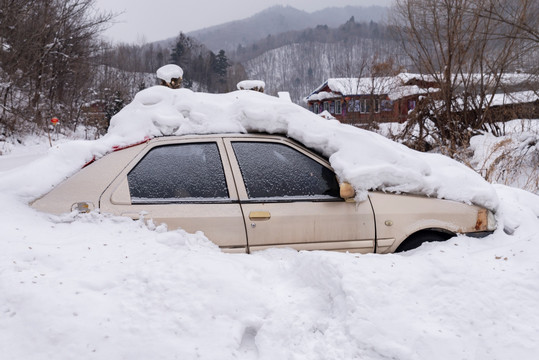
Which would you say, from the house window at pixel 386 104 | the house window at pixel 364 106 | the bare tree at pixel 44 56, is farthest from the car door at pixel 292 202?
the house window at pixel 364 106

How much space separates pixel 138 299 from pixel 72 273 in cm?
46

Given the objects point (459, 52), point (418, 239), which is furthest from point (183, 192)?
point (459, 52)

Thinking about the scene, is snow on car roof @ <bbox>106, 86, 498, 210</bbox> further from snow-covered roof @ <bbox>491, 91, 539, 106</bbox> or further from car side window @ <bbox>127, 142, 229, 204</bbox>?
snow-covered roof @ <bbox>491, 91, 539, 106</bbox>

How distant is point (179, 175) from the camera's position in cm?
323

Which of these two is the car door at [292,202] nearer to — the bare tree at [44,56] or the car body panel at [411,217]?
the car body panel at [411,217]

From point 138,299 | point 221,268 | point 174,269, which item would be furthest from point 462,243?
point 138,299

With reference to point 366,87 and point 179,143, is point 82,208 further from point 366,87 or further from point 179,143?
point 366,87

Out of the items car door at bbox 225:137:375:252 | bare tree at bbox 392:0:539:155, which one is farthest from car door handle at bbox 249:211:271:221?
bare tree at bbox 392:0:539:155

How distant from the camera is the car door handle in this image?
3186mm

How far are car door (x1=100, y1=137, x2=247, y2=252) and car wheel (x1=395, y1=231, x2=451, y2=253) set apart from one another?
4.64 ft

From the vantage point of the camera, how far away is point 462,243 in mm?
3344

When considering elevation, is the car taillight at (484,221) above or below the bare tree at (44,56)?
below

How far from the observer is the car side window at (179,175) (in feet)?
10.2

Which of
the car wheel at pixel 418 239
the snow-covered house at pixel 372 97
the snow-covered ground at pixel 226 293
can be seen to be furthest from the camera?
the snow-covered house at pixel 372 97
